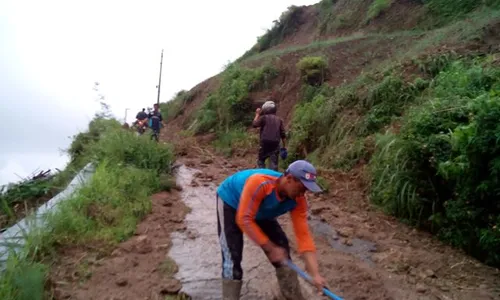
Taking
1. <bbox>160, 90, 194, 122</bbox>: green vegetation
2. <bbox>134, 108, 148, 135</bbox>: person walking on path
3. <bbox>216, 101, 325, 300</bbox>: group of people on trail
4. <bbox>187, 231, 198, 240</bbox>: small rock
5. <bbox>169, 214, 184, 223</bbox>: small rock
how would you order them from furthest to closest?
<bbox>160, 90, 194, 122</bbox>: green vegetation
<bbox>134, 108, 148, 135</bbox>: person walking on path
<bbox>169, 214, 184, 223</bbox>: small rock
<bbox>187, 231, 198, 240</bbox>: small rock
<bbox>216, 101, 325, 300</bbox>: group of people on trail

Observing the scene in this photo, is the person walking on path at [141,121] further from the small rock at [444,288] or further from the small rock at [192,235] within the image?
the small rock at [444,288]

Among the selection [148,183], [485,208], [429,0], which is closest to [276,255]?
[485,208]

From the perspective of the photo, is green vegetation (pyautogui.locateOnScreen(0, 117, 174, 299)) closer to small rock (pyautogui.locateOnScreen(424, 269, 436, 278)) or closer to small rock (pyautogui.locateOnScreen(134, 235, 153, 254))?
small rock (pyautogui.locateOnScreen(134, 235, 153, 254))

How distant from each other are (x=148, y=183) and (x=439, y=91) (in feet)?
16.0

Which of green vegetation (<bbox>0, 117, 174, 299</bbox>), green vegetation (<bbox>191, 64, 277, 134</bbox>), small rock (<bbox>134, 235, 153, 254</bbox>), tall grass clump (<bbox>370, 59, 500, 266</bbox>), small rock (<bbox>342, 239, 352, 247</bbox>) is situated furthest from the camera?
green vegetation (<bbox>191, 64, 277, 134</bbox>)

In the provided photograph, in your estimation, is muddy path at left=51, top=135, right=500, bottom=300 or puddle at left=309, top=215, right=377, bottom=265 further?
puddle at left=309, top=215, right=377, bottom=265

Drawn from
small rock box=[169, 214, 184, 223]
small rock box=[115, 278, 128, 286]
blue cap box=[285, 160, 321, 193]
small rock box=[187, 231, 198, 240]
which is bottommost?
small rock box=[187, 231, 198, 240]

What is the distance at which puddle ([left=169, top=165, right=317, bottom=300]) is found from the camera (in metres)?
4.34

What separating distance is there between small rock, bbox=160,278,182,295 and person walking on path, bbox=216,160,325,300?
730 millimetres

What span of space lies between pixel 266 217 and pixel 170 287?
1290mm

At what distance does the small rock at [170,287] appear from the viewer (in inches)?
166

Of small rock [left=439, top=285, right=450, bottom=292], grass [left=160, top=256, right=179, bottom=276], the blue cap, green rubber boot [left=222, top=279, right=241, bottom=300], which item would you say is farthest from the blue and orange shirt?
small rock [left=439, top=285, right=450, bottom=292]

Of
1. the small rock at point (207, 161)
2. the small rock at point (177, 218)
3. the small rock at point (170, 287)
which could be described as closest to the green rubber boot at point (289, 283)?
the small rock at point (170, 287)

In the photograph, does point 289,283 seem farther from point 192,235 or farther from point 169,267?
point 192,235
